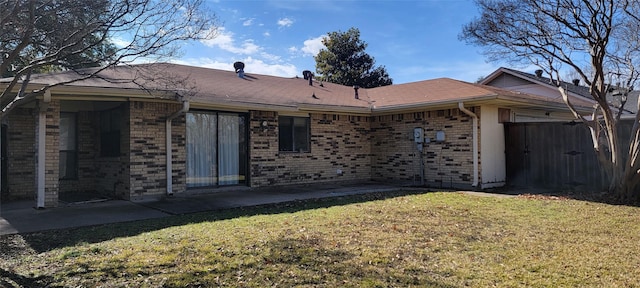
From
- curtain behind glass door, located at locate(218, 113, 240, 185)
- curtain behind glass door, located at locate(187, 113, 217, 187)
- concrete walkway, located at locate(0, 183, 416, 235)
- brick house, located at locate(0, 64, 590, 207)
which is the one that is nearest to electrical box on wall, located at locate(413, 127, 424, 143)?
brick house, located at locate(0, 64, 590, 207)

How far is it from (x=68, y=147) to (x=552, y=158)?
12663 mm

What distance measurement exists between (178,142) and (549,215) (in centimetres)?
790

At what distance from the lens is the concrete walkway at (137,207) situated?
6703mm

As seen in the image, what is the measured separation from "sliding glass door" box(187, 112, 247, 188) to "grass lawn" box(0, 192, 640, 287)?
2934mm

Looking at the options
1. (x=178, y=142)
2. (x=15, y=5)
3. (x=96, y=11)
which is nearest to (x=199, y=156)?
(x=178, y=142)

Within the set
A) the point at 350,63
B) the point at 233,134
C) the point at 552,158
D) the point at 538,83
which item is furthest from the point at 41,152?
the point at 350,63

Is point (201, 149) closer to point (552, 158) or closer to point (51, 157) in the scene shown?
point (51, 157)

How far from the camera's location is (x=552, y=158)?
11.2m

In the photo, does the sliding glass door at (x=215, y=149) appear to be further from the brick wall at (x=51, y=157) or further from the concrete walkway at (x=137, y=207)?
the brick wall at (x=51, y=157)

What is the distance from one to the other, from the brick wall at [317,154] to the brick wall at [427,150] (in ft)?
1.80

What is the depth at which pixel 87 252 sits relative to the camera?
4852 millimetres

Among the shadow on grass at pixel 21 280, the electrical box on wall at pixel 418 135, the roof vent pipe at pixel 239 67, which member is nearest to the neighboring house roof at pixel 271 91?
the roof vent pipe at pixel 239 67

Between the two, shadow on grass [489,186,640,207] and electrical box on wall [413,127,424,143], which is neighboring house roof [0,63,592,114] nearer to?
electrical box on wall [413,127,424,143]

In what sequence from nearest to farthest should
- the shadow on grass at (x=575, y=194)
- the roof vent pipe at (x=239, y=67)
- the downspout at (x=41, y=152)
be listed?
the downspout at (x=41, y=152) → the shadow on grass at (x=575, y=194) → the roof vent pipe at (x=239, y=67)
